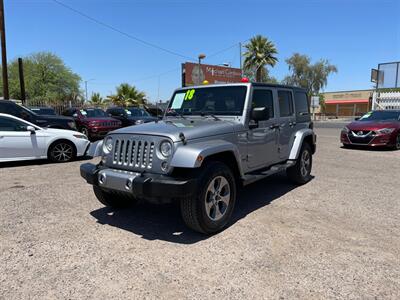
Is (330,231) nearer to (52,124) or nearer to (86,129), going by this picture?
(52,124)

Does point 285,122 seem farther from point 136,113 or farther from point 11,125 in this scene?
point 136,113

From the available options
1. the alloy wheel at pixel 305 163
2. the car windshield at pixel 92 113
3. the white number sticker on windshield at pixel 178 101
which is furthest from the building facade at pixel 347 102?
the white number sticker on windshield at pixel 178 101

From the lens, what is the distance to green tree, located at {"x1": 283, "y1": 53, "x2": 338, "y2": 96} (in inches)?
2398

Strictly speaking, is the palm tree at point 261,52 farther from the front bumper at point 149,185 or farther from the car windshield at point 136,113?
the front bumper at point 149,185

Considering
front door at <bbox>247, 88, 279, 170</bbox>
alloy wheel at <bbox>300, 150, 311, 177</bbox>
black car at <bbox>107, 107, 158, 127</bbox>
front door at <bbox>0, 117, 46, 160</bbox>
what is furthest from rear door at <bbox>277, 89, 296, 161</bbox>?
black car at <bbox>107, 107, 158, 127</bbox>

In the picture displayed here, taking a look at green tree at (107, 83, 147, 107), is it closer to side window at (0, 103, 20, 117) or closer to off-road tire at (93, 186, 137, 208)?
side window at (0, 103, 20, 117)

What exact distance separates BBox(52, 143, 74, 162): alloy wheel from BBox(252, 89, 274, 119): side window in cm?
612

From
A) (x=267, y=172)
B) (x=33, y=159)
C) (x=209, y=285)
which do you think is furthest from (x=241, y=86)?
(x=33, y=159)

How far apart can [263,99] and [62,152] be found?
6.21m

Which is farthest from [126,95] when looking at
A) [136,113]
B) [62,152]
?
[62,152]

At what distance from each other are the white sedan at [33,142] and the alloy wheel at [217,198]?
6366 millimetres

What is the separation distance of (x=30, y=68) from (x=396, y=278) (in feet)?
180

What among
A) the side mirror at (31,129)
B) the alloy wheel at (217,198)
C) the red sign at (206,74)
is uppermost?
the red sign at (206,74)

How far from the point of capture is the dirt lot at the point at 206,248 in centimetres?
287
